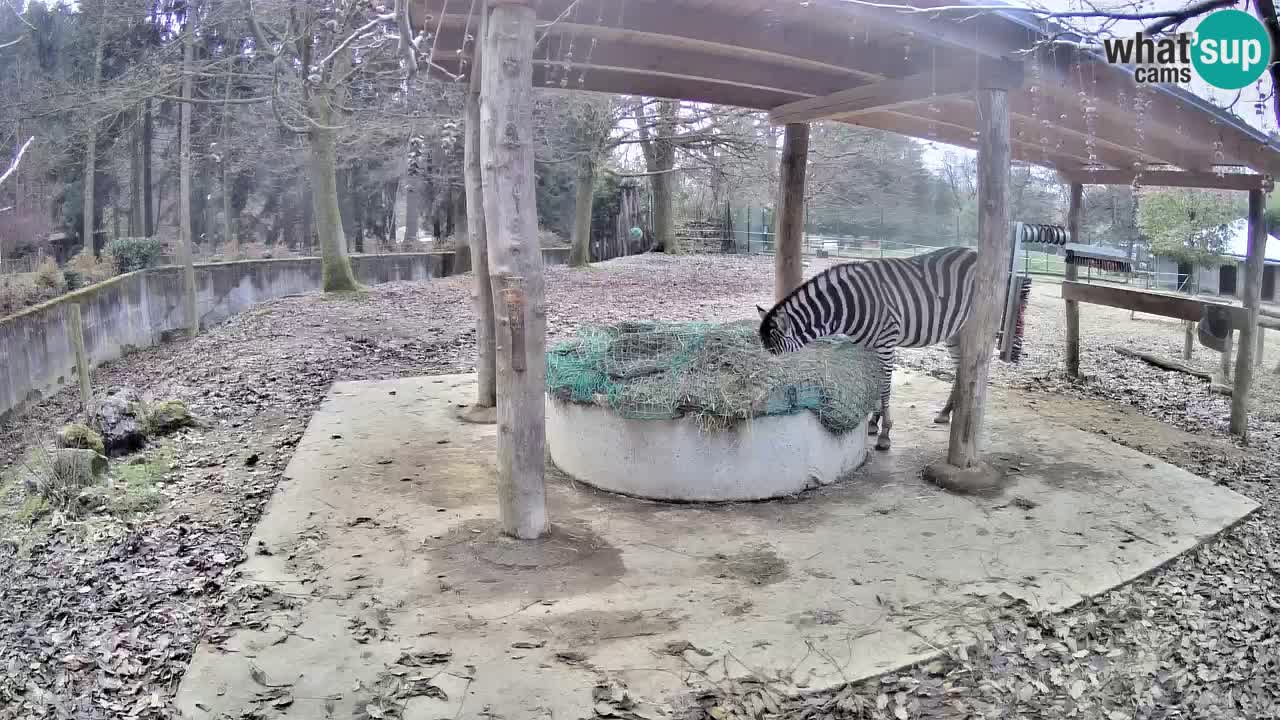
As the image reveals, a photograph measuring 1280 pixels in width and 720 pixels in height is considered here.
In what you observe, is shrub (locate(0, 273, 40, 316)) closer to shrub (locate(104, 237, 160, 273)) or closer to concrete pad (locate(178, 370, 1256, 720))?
shrub (locate(104, 237, 160, 273))

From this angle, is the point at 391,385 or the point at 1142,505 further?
the point at 391,385

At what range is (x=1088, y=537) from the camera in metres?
4.99

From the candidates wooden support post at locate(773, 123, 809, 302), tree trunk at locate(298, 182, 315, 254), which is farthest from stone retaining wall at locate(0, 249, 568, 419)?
wooden support post at locate(773, 123, 809, 302)

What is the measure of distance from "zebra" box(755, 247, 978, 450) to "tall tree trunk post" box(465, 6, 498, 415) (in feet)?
7.70

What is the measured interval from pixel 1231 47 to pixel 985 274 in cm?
183

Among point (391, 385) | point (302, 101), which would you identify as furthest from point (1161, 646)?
point (302, 101)

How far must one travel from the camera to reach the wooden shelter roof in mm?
5227

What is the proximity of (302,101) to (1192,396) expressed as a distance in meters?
12.9

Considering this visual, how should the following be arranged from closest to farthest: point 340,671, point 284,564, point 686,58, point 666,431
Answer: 1. point 340,671
2. point 284,564
3. point 666,431
4. point 686,58

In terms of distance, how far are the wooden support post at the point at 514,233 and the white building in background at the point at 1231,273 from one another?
15.6 meters

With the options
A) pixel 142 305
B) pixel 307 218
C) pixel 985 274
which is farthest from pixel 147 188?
pixel 985 274

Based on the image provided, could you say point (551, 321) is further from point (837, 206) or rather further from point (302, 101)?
point (837, 206)

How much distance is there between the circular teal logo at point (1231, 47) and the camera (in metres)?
4.27

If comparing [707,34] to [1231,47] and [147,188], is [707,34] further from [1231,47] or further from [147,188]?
[147,188]
